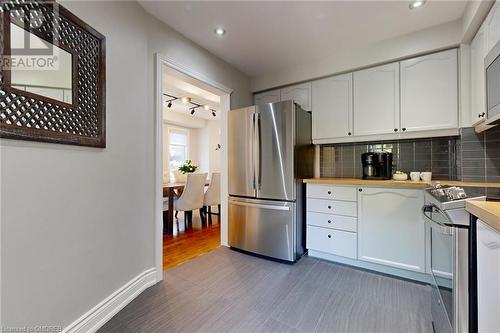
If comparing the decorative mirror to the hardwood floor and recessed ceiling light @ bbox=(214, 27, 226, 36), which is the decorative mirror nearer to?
recessed ceiling light @ bbox=(214, 27, 226, 36)

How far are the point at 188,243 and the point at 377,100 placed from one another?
3.00 m

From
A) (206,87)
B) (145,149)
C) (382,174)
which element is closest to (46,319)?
(145,149)

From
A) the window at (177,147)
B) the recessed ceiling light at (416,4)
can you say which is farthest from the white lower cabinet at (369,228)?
the window at (177,147)

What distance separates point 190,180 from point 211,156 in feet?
10.5

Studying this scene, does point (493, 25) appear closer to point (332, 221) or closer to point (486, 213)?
point (486, 213)

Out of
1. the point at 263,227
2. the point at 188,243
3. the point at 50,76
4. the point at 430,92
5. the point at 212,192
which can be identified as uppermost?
the point at 430,92

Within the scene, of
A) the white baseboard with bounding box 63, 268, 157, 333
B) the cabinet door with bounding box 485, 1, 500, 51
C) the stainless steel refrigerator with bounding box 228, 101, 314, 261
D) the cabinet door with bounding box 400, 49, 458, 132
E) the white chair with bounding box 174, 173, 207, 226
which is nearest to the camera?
the white baseboard with bounding box 63, 268, 157, 333

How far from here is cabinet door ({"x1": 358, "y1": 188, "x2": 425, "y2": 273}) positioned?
1956mm

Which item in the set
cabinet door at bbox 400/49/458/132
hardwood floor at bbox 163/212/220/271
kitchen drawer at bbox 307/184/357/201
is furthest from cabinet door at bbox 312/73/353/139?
hardwood floor at bbox 163/212/220/271

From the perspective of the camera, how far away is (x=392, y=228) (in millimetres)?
2066

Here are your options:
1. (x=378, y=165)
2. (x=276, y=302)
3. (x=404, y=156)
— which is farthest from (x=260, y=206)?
(x=404, y=156)

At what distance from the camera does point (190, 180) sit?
349 centimetres

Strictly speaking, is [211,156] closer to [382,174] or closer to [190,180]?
[190,180]

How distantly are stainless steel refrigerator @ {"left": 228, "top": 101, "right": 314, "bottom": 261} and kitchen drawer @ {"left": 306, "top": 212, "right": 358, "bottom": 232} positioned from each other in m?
0.14
